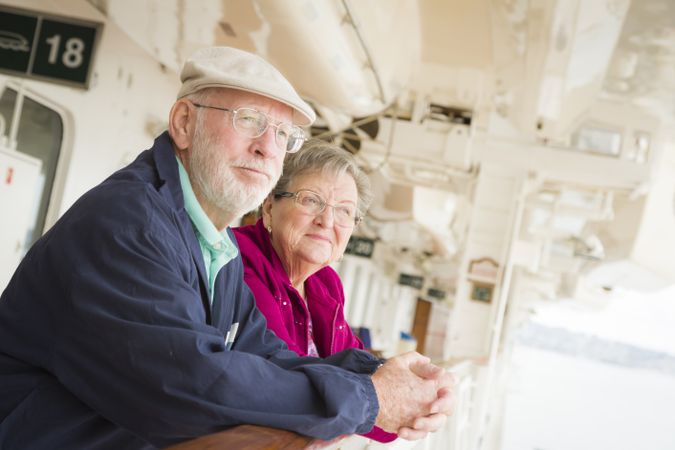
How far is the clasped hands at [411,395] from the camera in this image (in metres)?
1.45

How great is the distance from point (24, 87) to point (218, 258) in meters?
2.85

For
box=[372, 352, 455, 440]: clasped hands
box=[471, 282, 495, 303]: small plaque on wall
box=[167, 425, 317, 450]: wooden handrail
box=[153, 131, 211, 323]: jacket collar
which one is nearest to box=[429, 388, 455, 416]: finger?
box=[372, 352, 455, 440]: clasped hands

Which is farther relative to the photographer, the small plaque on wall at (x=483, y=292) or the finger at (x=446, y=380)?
the small plaque on wall at (x=483, y=292)

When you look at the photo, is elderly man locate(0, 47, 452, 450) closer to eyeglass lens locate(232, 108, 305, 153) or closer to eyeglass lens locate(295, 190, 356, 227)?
eyeglass lens locate(232, 108, 305, 153)

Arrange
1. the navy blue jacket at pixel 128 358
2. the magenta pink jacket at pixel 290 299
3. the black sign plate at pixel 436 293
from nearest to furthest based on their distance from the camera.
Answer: the navy blue jacket at pixel 128 358, the magenta pink jacket at pixel 290 299, the black sign plate at pixel 436 293

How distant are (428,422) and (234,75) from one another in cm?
84

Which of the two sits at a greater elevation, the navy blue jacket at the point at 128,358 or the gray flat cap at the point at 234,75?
the gray flat cap at the point at 234,75

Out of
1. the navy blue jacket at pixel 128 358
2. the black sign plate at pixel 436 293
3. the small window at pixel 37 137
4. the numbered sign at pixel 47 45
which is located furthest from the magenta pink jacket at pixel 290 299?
the black sign plate at pixel 436 293

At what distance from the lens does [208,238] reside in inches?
60.7

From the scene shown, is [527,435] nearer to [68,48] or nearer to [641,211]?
[641,211]

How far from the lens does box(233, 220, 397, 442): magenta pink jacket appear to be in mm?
2070

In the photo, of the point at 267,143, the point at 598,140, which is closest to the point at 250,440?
the point at 267,143

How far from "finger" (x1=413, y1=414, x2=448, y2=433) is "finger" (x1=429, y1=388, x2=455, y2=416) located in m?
0.01

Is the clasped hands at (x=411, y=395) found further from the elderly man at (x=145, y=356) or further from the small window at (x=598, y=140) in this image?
the small window at (x=598, y=140)
